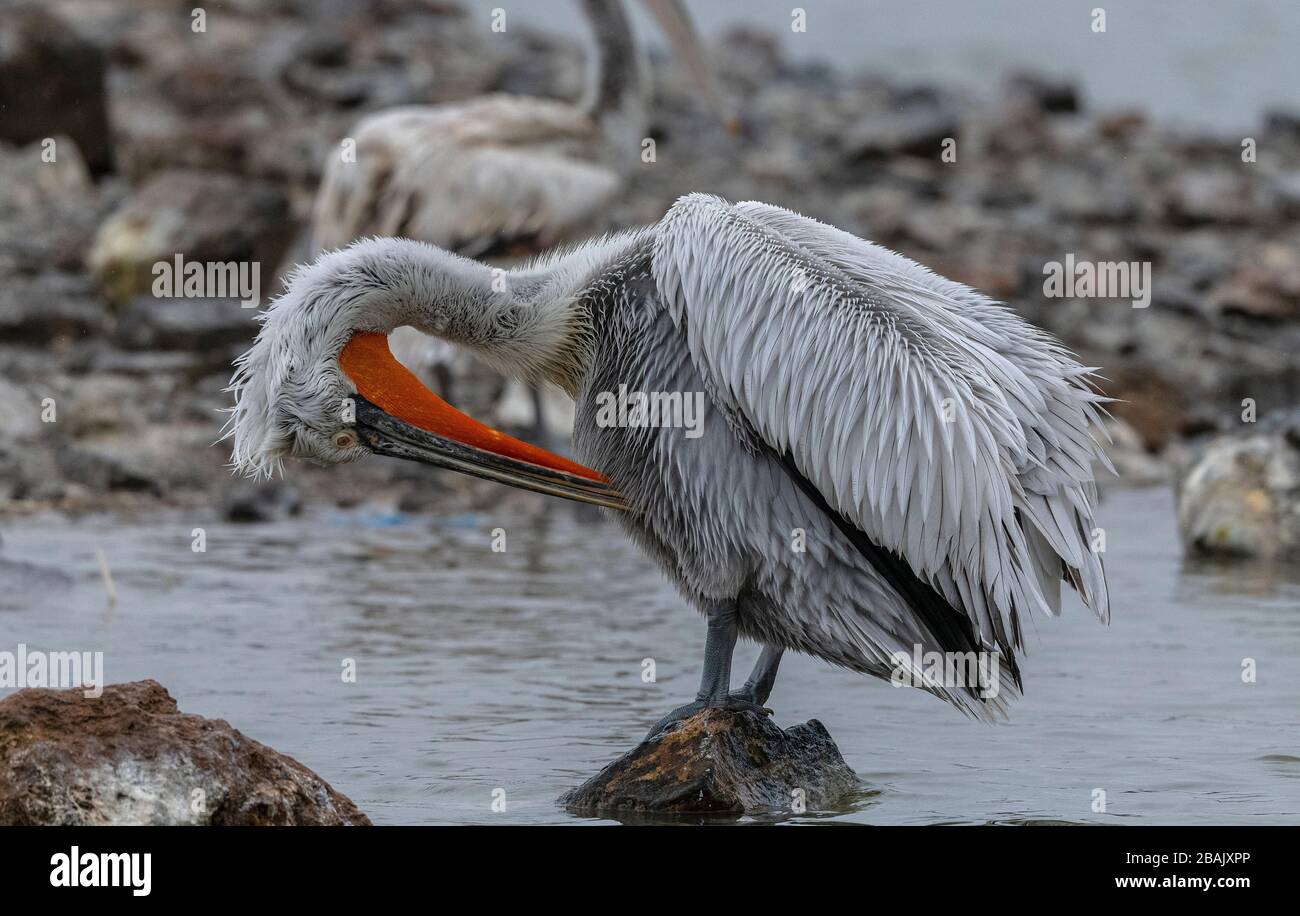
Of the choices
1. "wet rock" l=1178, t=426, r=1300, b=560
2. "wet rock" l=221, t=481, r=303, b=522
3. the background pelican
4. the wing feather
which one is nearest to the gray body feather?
the wing feather

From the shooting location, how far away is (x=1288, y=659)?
7.11 meters

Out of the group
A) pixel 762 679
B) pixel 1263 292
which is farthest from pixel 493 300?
pixel 1263 292

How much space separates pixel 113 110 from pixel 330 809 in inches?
637

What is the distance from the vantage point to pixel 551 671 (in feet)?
23.0

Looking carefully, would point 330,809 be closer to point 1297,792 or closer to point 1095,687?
point 1297,792

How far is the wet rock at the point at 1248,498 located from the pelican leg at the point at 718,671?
4830mm

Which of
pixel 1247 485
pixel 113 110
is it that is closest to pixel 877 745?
pixel 1247 485

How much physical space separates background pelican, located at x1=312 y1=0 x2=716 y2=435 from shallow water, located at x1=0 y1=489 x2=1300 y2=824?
75.1 inches

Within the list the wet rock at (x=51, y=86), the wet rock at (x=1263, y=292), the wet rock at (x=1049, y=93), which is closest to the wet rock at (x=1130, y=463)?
the wet rock at (x=1263, y=292)

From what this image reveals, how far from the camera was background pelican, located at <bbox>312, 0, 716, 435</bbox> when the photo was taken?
11.0 metres

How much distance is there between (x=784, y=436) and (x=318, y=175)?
11.8 m

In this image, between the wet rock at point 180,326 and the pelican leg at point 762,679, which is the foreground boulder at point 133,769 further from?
the wet rock at point 180,326

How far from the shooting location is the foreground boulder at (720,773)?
5.01 meters

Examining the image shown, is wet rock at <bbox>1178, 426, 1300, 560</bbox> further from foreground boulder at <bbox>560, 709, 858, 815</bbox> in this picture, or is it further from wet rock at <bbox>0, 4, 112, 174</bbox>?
wet rock at <bbox>0, 4, 112, 174</bbox>
